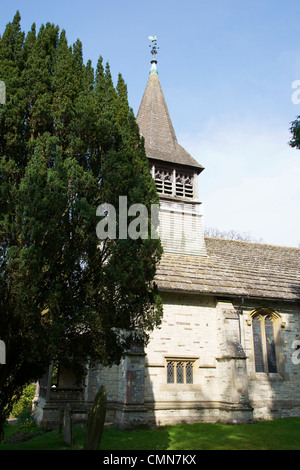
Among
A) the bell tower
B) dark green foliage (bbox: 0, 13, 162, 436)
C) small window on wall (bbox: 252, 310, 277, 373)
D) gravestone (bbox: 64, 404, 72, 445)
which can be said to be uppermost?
the bell tower

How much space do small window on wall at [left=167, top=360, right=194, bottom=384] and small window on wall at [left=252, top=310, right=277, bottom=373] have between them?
9.24 feet

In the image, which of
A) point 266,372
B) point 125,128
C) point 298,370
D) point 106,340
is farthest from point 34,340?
point 298,370

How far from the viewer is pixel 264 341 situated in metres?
14.8

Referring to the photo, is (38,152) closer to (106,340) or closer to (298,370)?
(106,340)

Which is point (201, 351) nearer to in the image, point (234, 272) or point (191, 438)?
point (191, 438)

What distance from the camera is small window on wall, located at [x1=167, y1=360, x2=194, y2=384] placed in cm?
1313

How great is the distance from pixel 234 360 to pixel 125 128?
8.79 metres

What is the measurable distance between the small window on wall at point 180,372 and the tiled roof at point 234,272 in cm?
259

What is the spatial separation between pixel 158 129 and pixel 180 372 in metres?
12.6

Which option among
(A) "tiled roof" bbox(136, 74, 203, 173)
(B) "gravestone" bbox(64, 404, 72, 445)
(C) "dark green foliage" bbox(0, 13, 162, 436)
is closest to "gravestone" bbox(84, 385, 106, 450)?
(C) "dark green foliage" bbox(0, 13, 162, 436)

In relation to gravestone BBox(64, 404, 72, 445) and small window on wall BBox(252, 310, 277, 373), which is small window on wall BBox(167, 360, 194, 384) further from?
gravestone BBox(64, 404, 72, 445)

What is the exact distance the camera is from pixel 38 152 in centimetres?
719

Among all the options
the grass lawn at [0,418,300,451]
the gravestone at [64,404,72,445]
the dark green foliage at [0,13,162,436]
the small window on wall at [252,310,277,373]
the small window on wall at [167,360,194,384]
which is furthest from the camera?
the small window on wall at [252,310,277,373]

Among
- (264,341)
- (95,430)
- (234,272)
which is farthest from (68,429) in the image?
(234,272)
